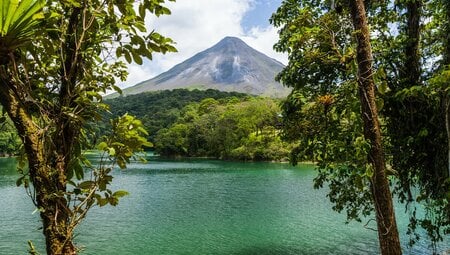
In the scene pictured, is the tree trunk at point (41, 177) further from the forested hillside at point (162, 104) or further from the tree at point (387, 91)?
the forested hillside at point (162, 104)

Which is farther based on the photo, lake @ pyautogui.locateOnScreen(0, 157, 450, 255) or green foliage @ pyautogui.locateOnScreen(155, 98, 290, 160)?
green foliage @ pyautogui.locateOnScreen(155, 98, 290, 160)

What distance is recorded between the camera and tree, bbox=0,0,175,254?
1446 mm

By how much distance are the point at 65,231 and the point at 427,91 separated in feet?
17.1

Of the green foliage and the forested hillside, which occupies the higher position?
the forested hillside

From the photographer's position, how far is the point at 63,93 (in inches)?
66.8

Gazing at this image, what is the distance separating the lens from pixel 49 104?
167 cm

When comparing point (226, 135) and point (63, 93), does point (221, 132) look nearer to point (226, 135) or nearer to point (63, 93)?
point (226, 135)

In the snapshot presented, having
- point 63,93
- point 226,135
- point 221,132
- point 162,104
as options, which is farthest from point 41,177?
point 162,104

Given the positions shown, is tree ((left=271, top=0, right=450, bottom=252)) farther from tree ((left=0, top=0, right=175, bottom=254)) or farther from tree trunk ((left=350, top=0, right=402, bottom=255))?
tree ((left=0, top=0, right=175, bottom=254))

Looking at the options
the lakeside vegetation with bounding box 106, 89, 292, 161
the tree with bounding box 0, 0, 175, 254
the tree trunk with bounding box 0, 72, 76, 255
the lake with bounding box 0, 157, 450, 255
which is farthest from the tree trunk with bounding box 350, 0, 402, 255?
the lakeside vegetation with bounding box 106, 89, 292, 161

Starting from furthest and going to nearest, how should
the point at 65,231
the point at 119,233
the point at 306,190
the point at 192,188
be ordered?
the point at 192,188 < the point at 306,190 < the point at 119,233 < the point at 65,231

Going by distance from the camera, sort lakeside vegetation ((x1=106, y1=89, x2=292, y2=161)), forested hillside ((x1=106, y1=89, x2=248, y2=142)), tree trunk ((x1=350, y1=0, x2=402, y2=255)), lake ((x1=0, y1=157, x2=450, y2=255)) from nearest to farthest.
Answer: tree trunk ((x1=350, y1=0, x2=402, y2=255))
lake ((x1=0, y1=157, x2=450, y2=255))
lakeside vegetation ((x1=106, y1=89, x2=292, y2=161))
forested hillside ((x1=106, y1=89, x2=248, y2=142))

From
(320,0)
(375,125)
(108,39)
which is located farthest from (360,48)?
(320,0)

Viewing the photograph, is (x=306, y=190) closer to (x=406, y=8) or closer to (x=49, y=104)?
(x=406, y=8)
